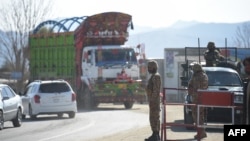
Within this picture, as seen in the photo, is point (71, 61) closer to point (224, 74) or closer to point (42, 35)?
point (42, 35)

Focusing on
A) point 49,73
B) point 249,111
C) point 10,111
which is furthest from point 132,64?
point 249,111

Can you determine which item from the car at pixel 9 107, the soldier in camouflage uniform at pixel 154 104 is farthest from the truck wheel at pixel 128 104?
the soldier in camouflage uniform at pixel 154 104

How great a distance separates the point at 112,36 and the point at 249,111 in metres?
27.4

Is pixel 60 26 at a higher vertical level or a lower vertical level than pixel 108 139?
higher

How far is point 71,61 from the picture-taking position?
4069cm

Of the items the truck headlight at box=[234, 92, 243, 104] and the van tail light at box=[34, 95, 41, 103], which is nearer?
the truck headlight at box=[234, 92, 243, 104]

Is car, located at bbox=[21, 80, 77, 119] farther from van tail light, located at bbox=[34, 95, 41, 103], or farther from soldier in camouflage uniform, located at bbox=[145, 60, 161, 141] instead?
soldier in camouflage uniform, located at bbox=[145, 60, 161, 141]

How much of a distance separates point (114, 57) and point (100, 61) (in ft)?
2.51

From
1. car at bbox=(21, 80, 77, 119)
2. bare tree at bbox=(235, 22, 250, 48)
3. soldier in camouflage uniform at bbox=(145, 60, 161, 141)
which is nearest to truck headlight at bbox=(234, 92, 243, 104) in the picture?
soldier in camouflage uniform at bbox=(145, 60, 161, 141)

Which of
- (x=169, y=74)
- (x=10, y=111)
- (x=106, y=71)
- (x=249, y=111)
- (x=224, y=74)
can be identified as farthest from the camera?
(x=169, y=74)

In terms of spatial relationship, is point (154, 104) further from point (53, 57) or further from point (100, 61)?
point (53, 57)

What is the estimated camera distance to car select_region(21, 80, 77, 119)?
30516mm

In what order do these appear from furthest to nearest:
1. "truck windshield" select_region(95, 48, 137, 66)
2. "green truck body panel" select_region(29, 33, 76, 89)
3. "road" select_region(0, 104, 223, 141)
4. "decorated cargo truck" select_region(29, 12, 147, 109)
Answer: "green truck body panel" select_region(29, 33, 76, 89)
"decorated cargo truck" select_region(29, 12, 147, 109)
"truck windshield" select_region(95, 48, 137, 66)
"road" select_region(0, 104, 223, 141)

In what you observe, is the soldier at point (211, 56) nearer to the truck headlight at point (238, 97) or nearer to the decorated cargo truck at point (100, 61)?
the truck headlight at point (238, 97)
